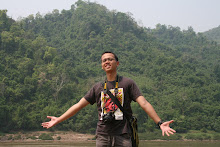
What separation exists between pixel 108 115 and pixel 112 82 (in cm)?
37

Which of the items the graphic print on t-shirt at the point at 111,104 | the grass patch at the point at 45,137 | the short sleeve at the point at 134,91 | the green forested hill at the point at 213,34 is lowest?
the grass patch at the point at 45,137

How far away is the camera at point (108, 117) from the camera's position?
3492mm

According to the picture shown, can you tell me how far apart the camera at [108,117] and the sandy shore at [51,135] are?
121 ft

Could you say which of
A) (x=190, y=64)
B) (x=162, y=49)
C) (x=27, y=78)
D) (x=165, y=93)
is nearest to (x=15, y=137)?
(x=27, y=78)

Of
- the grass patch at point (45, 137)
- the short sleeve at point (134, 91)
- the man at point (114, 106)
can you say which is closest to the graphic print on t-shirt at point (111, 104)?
the man at point (114, 106)

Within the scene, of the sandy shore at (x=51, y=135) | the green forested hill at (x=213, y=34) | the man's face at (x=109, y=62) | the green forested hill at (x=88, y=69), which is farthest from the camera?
the green forested hill at (x=213, y=34)

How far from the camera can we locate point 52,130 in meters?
43.1

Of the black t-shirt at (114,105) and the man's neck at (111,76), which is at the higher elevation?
the man's neck at (111,76)

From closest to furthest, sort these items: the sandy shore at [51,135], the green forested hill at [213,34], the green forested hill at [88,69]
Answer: the sandy shore at [51,135] < the green forested hill at [88,69] < the green forested hill at [213,34]

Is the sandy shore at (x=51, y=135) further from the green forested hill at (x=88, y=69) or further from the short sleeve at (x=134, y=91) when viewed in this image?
the short sleeve at (x=134, y=91)

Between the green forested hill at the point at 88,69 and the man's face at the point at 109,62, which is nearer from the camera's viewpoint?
the man's face at the point at 109,62

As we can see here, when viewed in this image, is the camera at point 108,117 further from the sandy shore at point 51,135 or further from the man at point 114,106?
the sandy shore at point 51,135

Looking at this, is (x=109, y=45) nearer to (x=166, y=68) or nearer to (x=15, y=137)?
(x=166, y=68)

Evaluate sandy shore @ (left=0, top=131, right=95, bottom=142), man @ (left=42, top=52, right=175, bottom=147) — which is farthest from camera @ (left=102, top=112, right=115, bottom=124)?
sandy shore @ (left=0, top=131, right=95, bottom=142)
